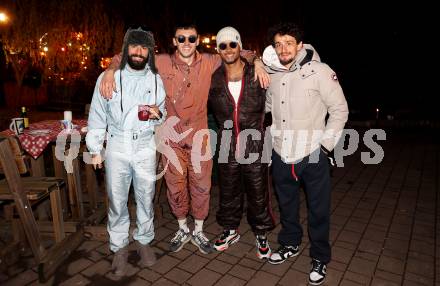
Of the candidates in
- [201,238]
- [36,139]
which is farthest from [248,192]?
[36,139]

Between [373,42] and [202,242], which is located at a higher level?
[373,42]

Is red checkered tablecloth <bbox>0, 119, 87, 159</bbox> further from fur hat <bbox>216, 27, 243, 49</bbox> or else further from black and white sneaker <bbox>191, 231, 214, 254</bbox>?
fur hat <bbox>216, 27, 243, 49</bbox>

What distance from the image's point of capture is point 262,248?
3906 millimetres

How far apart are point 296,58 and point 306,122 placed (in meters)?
0.62

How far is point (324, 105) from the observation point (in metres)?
3.31

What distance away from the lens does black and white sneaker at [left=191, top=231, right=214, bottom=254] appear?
4031mm

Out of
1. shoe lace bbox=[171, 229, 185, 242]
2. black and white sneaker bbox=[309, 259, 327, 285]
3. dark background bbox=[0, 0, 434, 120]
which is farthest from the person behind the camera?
dark background bbox=[0, 0, 434, 120]

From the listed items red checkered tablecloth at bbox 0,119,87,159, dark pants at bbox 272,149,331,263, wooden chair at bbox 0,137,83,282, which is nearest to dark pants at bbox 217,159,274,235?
dark pants at bbox 272,149,331,263

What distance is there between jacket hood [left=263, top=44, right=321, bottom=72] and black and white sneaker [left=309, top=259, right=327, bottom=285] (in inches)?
78.2

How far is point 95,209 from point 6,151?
1.97 metres

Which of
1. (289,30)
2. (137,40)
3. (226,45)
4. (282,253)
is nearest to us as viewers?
(289,30)

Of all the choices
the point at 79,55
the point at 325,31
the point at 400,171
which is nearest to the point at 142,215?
the point at 400,171

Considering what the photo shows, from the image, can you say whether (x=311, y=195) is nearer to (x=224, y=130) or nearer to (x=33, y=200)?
(x=224, y=130)

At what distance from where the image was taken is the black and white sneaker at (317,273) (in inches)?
134
